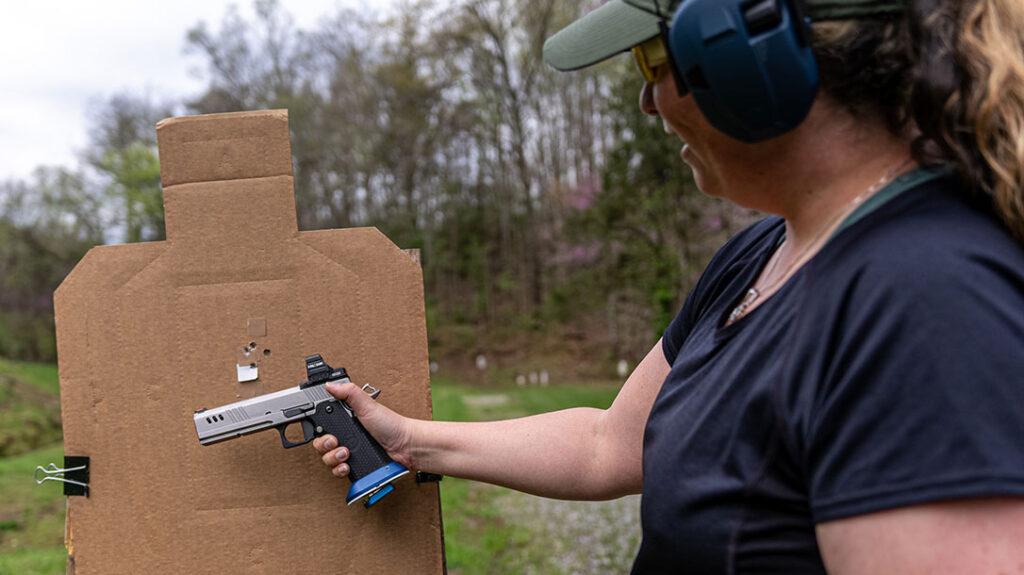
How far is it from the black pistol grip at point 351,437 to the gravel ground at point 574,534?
3.40 meters

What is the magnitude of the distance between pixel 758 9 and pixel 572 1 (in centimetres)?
1865

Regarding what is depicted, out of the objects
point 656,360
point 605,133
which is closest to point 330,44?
point 605,133

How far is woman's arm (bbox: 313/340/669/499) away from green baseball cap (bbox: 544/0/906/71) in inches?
25.0

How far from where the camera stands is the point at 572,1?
703 inches

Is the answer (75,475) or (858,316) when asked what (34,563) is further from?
(858,316)

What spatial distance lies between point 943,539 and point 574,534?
493 cm

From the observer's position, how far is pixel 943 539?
68 centimetres

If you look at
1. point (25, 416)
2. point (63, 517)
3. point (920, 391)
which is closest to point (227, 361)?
point (920, 391)

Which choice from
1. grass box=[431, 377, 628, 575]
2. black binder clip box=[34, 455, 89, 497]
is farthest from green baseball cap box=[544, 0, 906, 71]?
grass box=[431, 377, 628, 575]

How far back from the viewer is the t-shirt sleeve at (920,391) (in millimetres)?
663

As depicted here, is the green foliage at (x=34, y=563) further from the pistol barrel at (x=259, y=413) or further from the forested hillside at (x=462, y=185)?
the forested hillside at (x=462, y=185)

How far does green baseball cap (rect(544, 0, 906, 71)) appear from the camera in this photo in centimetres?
82

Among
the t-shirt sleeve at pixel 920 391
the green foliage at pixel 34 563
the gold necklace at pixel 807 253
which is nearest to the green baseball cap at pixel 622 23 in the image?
the gold necklace at pixel 807 253

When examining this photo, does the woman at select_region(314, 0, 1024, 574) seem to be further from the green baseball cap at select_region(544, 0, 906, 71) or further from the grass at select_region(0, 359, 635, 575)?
the grass at select_region(0, 359, 635, 575)
